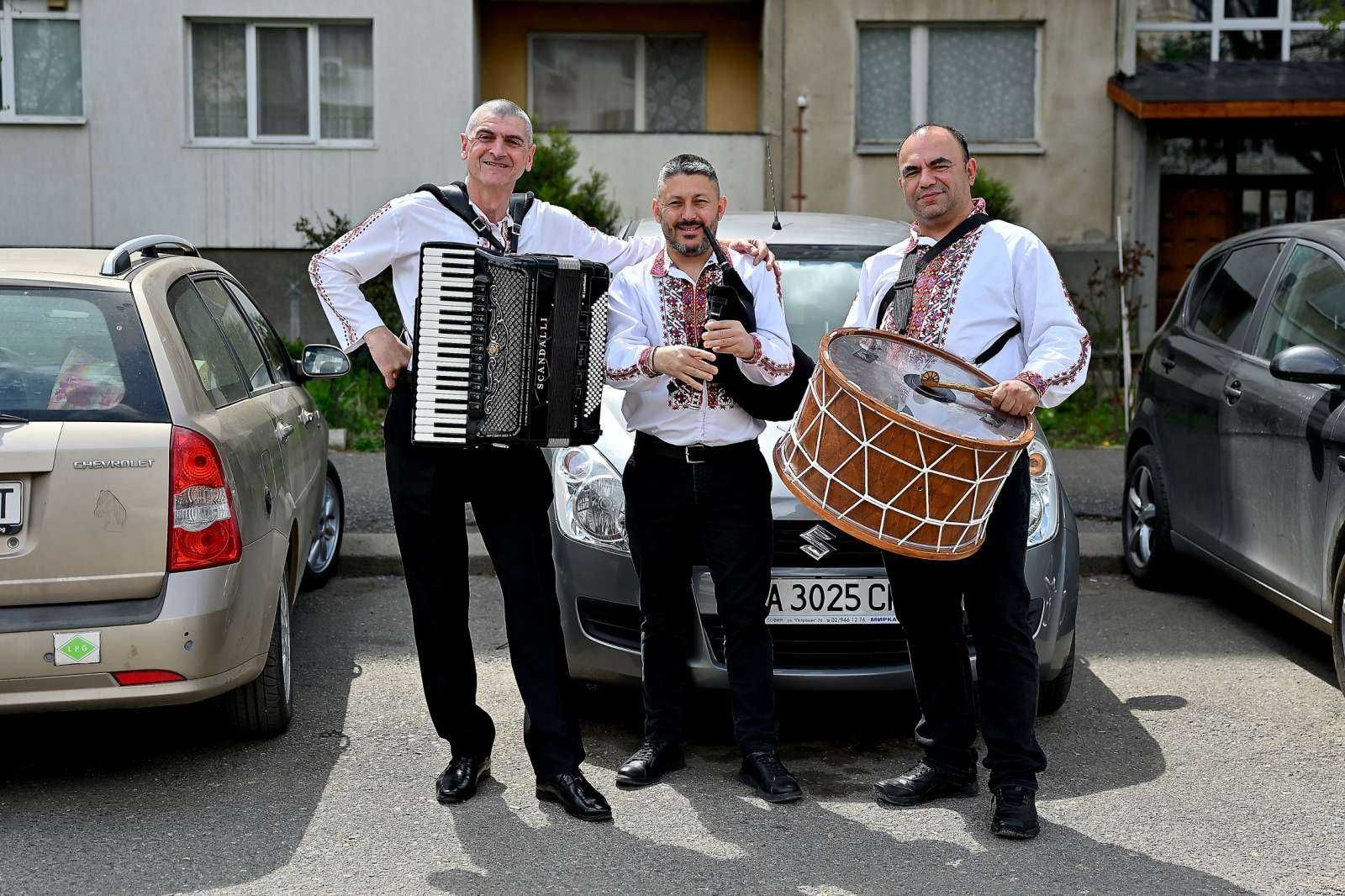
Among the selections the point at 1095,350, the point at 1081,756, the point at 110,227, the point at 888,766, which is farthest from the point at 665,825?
the point at 110,227

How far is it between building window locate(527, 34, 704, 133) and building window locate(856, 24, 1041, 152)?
84.4 inches

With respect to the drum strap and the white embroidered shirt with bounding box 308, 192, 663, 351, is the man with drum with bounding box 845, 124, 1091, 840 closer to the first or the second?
the drum strap

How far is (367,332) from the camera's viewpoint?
168 inches

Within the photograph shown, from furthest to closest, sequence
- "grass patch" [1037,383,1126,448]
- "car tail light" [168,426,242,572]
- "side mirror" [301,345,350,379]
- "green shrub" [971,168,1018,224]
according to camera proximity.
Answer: "green shrub" [971,168,1018,224]
"grass patch" [1037,383,1126,448]
"side mirror" [301,345,350,379]
"car tail light" [168,426,242,572]

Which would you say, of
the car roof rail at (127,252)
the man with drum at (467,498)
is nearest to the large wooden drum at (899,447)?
the man with drum at (467,498)

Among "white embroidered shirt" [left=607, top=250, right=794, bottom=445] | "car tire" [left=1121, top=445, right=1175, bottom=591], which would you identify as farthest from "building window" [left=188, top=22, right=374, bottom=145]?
"white embroidered shirt" [left=607, top=250, right=794, bottom=445]

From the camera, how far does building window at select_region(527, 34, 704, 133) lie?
1722 cm

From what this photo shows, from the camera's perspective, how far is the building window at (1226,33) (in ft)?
53.9

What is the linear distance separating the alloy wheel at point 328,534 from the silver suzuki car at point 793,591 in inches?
98.5

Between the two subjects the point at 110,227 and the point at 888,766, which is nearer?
the point at 888,766

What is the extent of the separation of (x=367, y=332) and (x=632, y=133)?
471 inches

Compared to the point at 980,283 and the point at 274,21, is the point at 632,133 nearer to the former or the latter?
the point at 274,21

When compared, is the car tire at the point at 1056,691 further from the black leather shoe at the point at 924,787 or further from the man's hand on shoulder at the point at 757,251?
the man's hand on shoulder at the point at 757,251

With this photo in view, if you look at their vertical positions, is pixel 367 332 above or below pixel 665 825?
above
